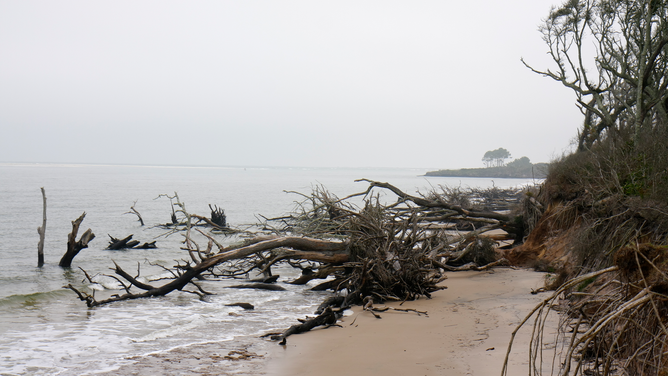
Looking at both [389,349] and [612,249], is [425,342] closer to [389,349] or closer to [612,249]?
[389,349]

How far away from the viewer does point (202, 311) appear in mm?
8680

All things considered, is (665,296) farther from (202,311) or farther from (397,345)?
(202,311)

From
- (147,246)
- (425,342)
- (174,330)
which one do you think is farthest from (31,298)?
(425,342)

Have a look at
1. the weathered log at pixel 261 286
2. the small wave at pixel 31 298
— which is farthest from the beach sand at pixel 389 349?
the small wave at pixel 31 298

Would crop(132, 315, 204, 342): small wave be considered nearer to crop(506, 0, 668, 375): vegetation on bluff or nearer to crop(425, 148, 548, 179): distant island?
crop(506, 0, 668, 375): vegetation on bluff

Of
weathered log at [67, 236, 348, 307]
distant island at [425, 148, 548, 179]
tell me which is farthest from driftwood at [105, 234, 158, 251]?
distant island at [425, 148, 548, 179]

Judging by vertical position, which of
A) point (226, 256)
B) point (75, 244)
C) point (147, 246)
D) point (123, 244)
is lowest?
point (147, 246)

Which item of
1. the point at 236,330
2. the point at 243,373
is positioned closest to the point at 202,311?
the point at 236,330

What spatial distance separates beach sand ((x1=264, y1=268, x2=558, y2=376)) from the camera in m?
4.97

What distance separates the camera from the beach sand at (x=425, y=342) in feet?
16.3

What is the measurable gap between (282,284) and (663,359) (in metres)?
9.15

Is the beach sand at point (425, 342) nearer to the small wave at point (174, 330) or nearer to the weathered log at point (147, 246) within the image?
the small wave at point (174, 330)

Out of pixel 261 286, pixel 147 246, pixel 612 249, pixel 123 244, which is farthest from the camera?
pixel 147 246

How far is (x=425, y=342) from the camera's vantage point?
19.2ft
